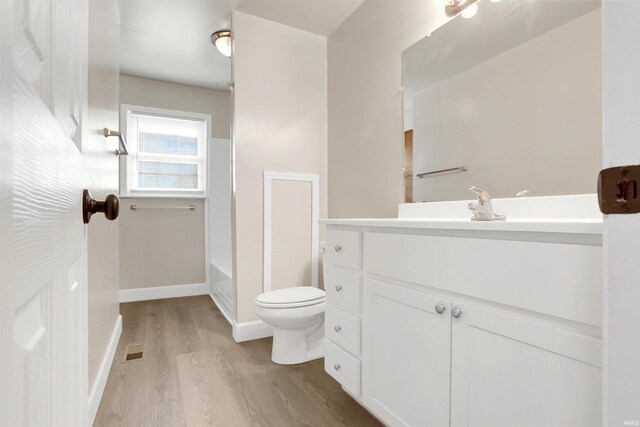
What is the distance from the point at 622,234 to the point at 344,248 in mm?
1092

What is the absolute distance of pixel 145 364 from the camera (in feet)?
6.50

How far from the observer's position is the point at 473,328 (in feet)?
3.02

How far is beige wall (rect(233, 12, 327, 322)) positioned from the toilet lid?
1.32ft

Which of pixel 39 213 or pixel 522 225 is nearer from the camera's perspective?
pixel 39 213

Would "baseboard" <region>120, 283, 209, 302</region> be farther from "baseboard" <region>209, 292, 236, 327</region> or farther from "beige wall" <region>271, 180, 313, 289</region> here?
"beige wall" <region>271, 180, 313, 289</region>

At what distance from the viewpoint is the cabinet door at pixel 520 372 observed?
699 millimetres

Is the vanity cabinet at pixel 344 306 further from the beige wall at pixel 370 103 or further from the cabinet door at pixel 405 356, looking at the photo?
the beige wall at pixel 370 103

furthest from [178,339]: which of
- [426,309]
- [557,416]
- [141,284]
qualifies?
[557,416]

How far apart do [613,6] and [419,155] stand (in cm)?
135

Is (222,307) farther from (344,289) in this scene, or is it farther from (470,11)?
(470,11)

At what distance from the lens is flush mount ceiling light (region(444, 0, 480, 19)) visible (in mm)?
1521

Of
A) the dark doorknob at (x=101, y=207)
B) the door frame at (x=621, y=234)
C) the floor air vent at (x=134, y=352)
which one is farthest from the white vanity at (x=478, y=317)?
the floor air vent at (x=134, y=352)

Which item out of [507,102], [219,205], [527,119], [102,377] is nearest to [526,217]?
[527,119]

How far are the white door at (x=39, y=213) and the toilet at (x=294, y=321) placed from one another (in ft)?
4.63
